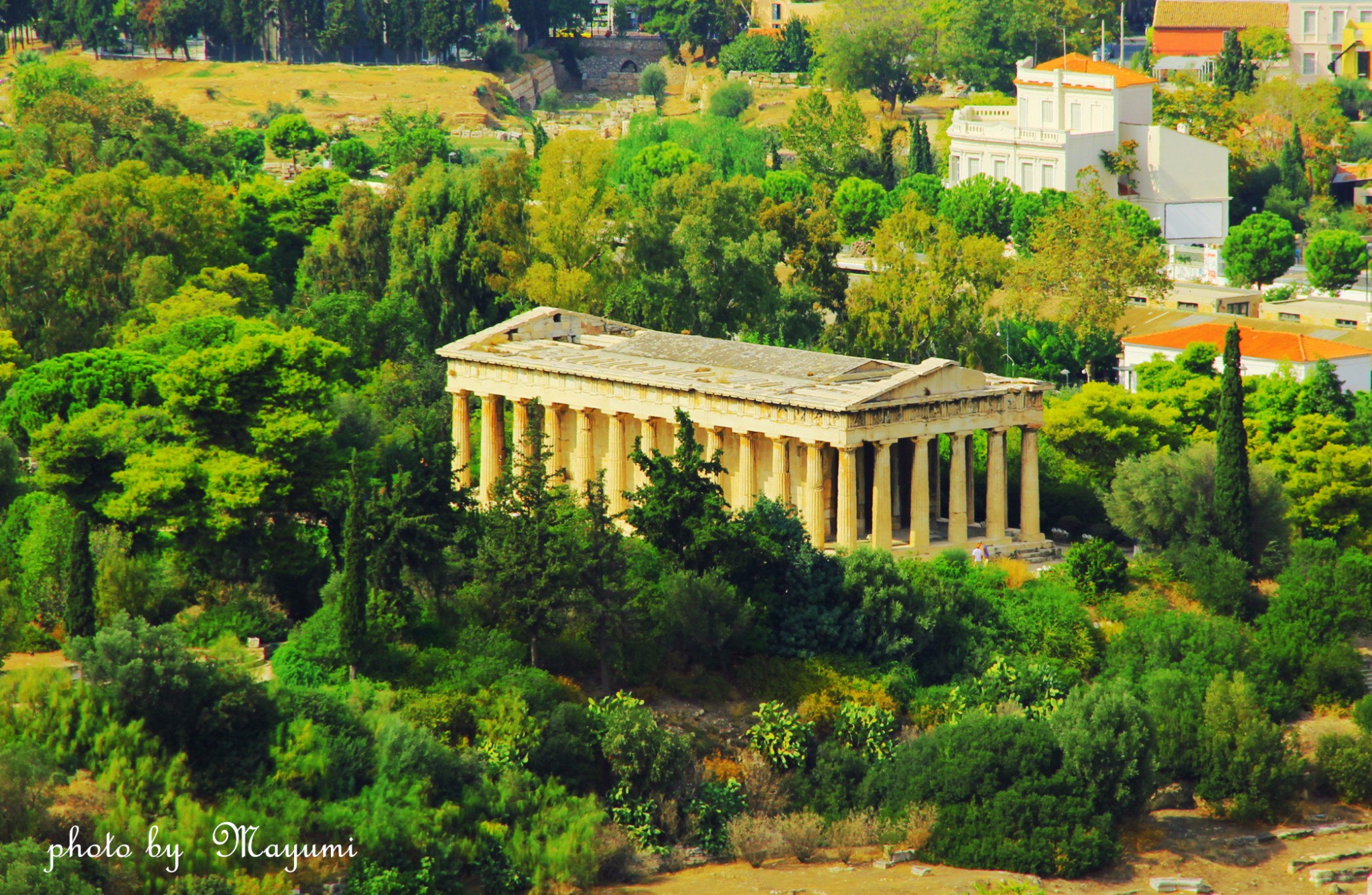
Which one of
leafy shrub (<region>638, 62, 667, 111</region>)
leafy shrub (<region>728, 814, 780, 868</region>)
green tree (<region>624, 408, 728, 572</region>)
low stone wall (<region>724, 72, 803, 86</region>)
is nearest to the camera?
leafy shrub (<region>728, 814, 780, 868</region>)

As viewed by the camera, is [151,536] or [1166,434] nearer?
[151,536]

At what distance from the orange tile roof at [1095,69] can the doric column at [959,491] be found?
6934 cm

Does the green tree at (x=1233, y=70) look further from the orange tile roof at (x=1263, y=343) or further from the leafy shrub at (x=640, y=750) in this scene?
the leafy shrub at (x=640, y=750)

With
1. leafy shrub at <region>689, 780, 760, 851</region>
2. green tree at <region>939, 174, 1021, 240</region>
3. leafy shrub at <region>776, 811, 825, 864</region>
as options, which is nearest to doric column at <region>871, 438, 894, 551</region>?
leafy shrub at <region>689, 780, 760, 851</region>

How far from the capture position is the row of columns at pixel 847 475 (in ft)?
228

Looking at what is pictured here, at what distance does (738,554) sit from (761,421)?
5.85 metres

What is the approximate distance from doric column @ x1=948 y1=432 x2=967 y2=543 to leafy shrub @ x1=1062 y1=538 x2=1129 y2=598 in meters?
3.34

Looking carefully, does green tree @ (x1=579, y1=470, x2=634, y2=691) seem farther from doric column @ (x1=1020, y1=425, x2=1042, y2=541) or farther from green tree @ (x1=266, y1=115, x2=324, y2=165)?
green tree @ (x1=266, y1=115, x2=324, y2=165)

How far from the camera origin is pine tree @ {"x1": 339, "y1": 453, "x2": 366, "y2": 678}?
60.3 m

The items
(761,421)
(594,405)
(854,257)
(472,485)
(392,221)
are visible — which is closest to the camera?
(761,421)

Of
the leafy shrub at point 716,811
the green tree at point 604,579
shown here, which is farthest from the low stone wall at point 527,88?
the leafy shrub at point 716,811

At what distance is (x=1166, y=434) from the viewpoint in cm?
8031

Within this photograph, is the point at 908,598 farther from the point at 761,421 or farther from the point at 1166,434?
the point at 1166,434

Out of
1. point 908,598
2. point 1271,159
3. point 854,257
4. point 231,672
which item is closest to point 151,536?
point 231,672
